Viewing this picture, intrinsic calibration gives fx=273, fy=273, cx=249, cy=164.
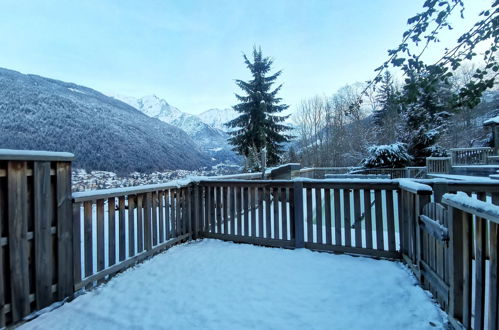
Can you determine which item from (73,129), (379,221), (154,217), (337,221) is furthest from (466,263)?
(73,129)

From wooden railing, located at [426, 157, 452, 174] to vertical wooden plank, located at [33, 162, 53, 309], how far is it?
Answer: 14.8 metres

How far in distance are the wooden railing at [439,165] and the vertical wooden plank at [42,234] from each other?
48.5 ft

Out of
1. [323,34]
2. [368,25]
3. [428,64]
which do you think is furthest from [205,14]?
[428,64]

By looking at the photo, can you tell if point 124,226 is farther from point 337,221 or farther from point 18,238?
point 337,221

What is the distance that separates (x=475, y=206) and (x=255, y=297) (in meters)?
1.89

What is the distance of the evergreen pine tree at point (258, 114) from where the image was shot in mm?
18078

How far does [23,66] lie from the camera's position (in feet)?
42.2

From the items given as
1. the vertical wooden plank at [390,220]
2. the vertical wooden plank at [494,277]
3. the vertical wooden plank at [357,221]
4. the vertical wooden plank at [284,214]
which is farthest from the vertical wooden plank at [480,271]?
the vertical wooden plank at [284,214]

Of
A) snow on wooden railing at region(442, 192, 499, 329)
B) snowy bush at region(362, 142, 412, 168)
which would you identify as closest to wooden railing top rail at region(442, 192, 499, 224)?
snow on wooden railing at region(442, 192, 499, 329)

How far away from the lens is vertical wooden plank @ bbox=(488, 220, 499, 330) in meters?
1.32

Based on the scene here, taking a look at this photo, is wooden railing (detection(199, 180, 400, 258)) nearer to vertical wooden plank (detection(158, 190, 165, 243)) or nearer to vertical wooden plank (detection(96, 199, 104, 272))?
vertical wooden plank (detection(158, 190, 165, 243))

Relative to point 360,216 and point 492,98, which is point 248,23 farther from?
point 492,98

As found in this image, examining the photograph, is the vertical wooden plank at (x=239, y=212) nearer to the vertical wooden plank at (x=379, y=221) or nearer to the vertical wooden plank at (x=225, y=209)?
the vertical wooden plank at (x=225, y=209)

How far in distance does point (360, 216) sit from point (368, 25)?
3.28 m
